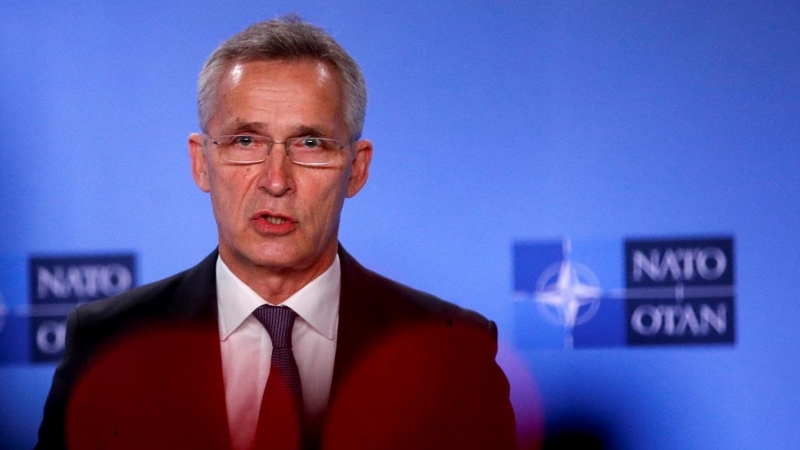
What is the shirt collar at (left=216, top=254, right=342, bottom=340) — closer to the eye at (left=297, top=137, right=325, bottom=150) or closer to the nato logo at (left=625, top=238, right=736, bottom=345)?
the eye at (left=297, top=137, right=325, bottom=150)

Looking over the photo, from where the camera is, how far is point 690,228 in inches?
94.6

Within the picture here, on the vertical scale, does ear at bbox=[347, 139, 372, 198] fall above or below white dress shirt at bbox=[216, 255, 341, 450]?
above

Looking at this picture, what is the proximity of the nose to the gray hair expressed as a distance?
0.48 ft

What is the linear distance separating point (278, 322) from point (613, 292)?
0.93m

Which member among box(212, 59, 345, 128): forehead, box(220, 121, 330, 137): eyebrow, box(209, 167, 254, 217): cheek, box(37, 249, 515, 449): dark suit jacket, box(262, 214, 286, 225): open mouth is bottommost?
box(37, 249, 515, 449): dark suit jacket

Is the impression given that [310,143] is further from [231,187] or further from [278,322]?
[278,322]

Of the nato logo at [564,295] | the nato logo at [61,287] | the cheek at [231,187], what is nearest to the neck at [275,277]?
the cheek at [231,187]

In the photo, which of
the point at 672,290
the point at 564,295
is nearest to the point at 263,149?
the point at 564,295

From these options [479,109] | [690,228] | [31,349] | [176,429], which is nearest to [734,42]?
[690,228]

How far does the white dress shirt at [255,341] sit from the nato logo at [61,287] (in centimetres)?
53

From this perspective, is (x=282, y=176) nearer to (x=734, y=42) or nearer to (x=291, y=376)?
(x=291, y=376)

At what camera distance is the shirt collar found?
1.85 meters

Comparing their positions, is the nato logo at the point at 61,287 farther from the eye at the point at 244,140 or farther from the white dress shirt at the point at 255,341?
the eye at the point at 244,140

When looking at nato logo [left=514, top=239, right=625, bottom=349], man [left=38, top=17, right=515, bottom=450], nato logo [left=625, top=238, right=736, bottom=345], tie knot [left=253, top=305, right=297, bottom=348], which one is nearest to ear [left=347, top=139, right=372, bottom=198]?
man [left=38, top=17, right=515, bottom=450]
